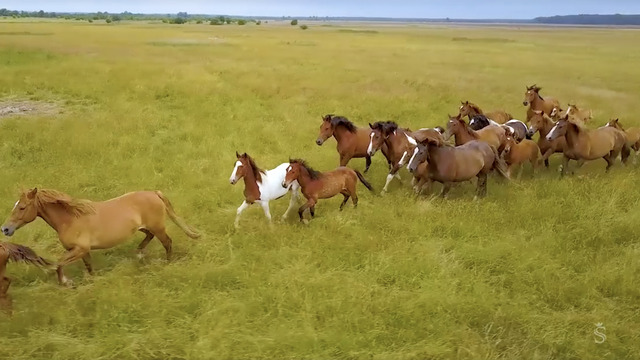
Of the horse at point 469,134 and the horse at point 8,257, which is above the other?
the horse at point 469,134

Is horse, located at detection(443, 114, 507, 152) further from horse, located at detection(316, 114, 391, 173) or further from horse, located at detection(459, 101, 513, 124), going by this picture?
horse, located at detection(459, 101, 513, 124)

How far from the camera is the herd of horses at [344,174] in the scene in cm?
638

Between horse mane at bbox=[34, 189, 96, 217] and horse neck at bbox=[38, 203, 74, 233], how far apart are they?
0.04 meters

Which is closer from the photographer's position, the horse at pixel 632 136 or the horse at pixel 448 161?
the horse at pixel 448 161

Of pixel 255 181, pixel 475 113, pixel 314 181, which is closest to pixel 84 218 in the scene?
pixel 255 181

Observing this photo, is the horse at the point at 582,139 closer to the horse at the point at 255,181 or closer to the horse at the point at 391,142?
the horse at the point at 391,142

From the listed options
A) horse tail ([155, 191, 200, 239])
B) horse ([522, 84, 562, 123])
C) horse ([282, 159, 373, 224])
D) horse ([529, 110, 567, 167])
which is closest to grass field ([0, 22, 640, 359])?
horse tail ([155, 191, 200, 239])

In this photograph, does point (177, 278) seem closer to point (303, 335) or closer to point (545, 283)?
point (303, 335)

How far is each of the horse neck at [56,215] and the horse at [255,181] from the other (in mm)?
2392

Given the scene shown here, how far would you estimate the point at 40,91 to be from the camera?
63.9 feet

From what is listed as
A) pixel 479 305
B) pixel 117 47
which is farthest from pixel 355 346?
pixel 117 47

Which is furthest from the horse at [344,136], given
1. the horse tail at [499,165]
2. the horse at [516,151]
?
the horse at [516,151]

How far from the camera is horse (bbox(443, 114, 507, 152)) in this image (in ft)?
36.0

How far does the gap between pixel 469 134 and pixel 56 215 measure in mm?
8148
